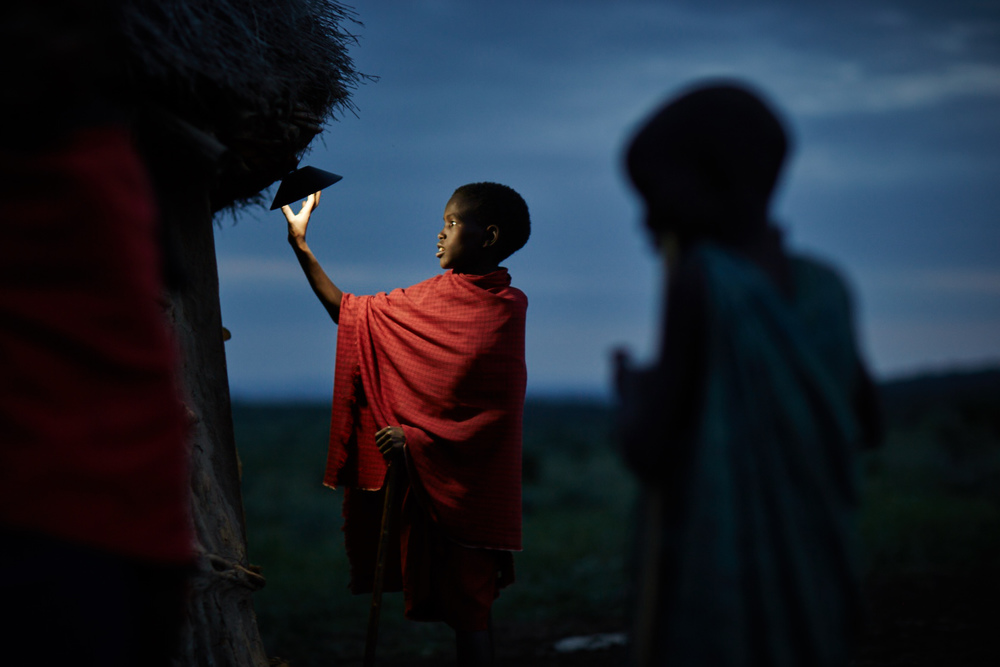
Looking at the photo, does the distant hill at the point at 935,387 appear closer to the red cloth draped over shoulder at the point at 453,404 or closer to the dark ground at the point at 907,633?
the dark ground at the point at 907,633

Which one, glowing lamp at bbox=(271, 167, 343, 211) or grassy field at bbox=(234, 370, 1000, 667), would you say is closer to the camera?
glowing lamp at bbox=(271, 167, 343, 211)

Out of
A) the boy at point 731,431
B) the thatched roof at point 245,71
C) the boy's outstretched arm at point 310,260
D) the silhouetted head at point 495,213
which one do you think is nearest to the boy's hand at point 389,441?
the boy's outstretched arm at point 310,260

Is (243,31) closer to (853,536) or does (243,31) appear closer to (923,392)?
(853,536)

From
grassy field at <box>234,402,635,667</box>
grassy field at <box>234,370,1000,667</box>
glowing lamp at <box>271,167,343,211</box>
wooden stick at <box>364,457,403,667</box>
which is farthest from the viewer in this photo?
grassy field at <box>234,370,1000,667</box>

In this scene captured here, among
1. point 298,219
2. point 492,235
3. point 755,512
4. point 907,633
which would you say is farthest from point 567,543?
point 755,512

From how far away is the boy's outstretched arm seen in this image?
358cm

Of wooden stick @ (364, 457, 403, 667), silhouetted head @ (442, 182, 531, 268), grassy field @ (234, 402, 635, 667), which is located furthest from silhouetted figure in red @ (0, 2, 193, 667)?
grassy field @ (234, 402, 635, 667)

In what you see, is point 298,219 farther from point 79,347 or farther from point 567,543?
point 567,543

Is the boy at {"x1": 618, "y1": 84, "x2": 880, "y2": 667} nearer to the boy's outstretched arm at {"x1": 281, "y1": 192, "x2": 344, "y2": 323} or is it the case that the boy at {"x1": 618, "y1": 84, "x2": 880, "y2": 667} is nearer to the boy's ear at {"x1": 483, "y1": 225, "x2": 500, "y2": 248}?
the boy's ear at {"x1": 483, "y1": 225, "x2": 500, "y2": 248}

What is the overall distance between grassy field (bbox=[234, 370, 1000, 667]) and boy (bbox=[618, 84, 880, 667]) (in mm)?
1923

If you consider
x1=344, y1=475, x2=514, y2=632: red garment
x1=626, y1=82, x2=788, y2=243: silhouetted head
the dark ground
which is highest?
x1=626, y1=82, x2=788, y2=243: silhouetted head

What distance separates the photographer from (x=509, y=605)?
267 inches

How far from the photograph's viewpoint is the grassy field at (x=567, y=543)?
19.7ft

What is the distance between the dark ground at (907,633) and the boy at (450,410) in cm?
122
